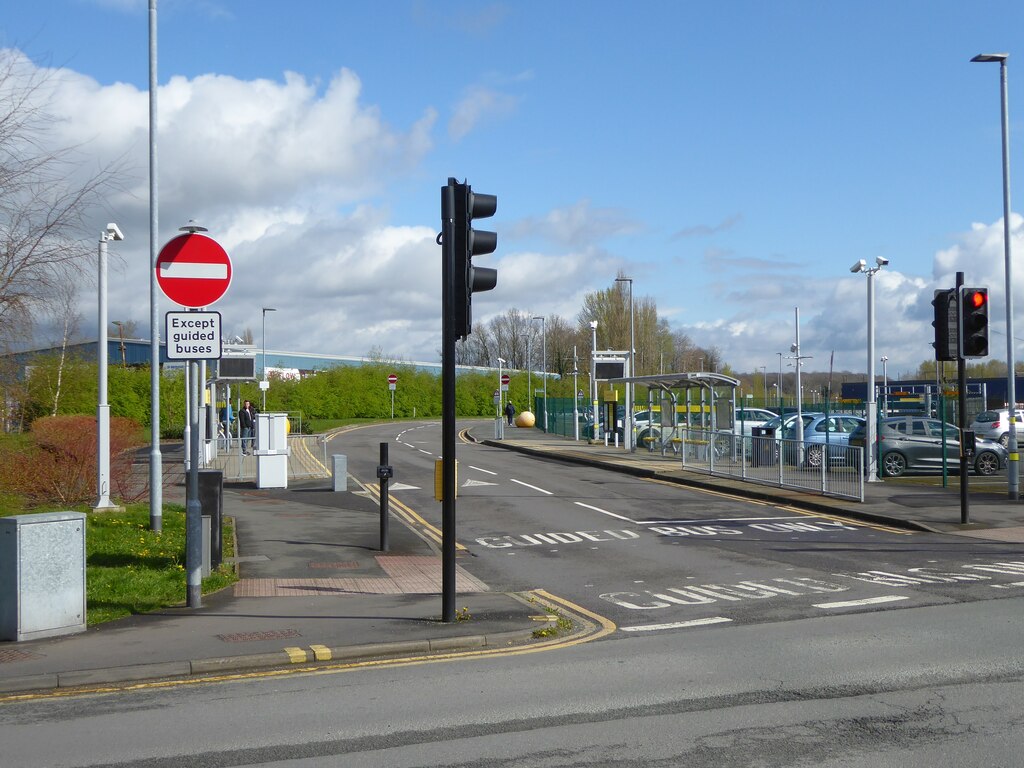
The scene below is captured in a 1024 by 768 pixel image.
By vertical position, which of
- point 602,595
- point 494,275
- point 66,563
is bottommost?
point 602,595

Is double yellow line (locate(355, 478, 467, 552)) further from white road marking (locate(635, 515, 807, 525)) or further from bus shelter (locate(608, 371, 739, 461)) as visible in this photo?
bus shelter (locate(608, 371, 739, 461))

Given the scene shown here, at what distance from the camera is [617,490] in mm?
25359

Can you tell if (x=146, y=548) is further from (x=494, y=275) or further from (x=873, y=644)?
(x=873, y=644)

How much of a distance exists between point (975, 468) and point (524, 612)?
2098 centimetres

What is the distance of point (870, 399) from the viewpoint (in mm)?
25422

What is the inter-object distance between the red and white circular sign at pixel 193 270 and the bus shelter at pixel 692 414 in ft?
62.7

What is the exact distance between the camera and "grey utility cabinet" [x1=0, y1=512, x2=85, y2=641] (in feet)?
30.4

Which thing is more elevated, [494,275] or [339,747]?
[494,275]

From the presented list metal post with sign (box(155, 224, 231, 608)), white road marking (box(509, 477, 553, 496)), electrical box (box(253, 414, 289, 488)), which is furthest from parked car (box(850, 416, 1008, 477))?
metal post with sign (box(155, 224, 231, 608))

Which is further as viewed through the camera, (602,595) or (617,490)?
(617,490)

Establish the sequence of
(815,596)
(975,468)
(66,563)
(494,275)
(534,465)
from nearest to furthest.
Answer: (66,563) < (494,275) < (815,596) < (975,468) < (534,465)

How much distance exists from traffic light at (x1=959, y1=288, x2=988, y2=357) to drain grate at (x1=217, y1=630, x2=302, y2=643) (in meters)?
12.7

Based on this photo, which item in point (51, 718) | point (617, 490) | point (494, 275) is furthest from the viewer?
point (617, 490)

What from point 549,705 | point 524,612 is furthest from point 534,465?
point 549,705
